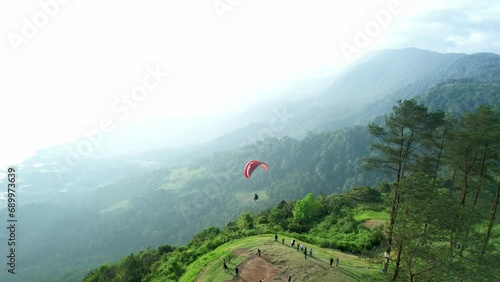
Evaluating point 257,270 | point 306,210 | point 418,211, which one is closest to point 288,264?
point 257,270

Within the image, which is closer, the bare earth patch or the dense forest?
the dense forest

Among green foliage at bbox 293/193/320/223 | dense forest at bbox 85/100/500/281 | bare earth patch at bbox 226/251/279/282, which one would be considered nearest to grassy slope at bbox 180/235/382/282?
bare earth patch at bbox 226/251/279/282

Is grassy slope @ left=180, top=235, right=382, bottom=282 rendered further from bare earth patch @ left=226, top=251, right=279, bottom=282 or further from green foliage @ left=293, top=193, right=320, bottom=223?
green foliage @ left=293, top=193, right=320, bottom=223

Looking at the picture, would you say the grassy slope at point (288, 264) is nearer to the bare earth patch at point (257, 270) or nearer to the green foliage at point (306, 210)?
the bare earth patch at point (257, 270)

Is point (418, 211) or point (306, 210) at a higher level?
point (418, 211)

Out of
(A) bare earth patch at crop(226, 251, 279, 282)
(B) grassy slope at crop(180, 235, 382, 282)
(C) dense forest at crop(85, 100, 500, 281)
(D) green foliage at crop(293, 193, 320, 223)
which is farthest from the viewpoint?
(D) green foliage at crop(293, 193, 320, 223)

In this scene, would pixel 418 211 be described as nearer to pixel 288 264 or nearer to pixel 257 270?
pixel 288 264
